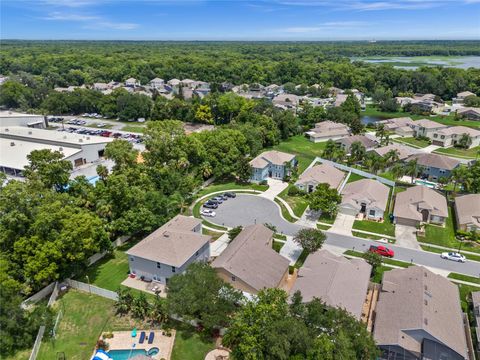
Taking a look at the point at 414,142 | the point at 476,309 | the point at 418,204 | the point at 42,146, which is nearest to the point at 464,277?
the point at 476,309

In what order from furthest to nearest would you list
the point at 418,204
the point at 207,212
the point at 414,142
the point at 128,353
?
the point at 414,142 → the point at 207,212 → the point at 418,204 → the point at 128,353

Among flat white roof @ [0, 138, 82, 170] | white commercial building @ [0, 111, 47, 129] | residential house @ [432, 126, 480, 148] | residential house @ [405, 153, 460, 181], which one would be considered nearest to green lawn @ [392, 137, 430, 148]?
residential house @ [432, 126, 480, 148]

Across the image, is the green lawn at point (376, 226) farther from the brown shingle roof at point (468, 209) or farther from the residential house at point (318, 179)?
the residential house at point (318, 179)

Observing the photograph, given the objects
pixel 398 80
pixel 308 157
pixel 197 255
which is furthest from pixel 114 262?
pixel 398 80

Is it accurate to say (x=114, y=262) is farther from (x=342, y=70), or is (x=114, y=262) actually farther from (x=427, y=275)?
(x=342, y=70)

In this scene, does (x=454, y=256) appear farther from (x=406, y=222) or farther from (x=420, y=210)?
(x=420, y=210)

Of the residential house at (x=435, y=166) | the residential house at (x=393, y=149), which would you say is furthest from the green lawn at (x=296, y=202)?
the residential house at (x=393, y=149)

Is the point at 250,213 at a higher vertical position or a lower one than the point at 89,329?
higher
